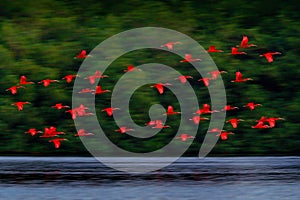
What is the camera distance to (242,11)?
1095cm

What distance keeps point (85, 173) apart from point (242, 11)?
444 centimetres

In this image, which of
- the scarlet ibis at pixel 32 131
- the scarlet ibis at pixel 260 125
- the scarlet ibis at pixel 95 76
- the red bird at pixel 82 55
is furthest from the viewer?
the red bird at pixel 82 55

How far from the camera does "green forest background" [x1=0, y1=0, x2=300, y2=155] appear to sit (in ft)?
31.3

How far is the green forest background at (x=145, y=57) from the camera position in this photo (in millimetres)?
9531

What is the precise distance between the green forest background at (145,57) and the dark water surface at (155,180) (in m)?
1.08

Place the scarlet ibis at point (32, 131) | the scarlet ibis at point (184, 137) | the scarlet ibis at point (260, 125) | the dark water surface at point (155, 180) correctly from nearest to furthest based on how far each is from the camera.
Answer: the dark water surface at point (155, 180) < the scarlet ibis at point (184, 137) < the scarlet ibis at point (32, 131) < the scarlet ibis at point (260, 125)

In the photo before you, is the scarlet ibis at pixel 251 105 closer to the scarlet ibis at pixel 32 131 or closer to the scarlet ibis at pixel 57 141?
the scarlet ibis at pixel 57 141

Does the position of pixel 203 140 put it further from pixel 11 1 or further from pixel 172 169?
pixel 11 1

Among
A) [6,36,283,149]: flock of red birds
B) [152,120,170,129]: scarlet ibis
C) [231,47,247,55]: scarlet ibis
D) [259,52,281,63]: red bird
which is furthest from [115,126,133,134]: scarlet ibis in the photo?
[259,52,281,63]: red bird

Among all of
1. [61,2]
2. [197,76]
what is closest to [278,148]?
[197,76]

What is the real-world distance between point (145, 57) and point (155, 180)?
3190 millimetres

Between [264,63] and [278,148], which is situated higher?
[264,63]

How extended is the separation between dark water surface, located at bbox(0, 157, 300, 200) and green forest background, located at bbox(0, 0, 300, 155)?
3.53 feet

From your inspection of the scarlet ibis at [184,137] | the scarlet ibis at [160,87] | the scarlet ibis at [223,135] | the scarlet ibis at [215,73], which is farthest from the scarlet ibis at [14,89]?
the scarlet ibis at [223,135]
